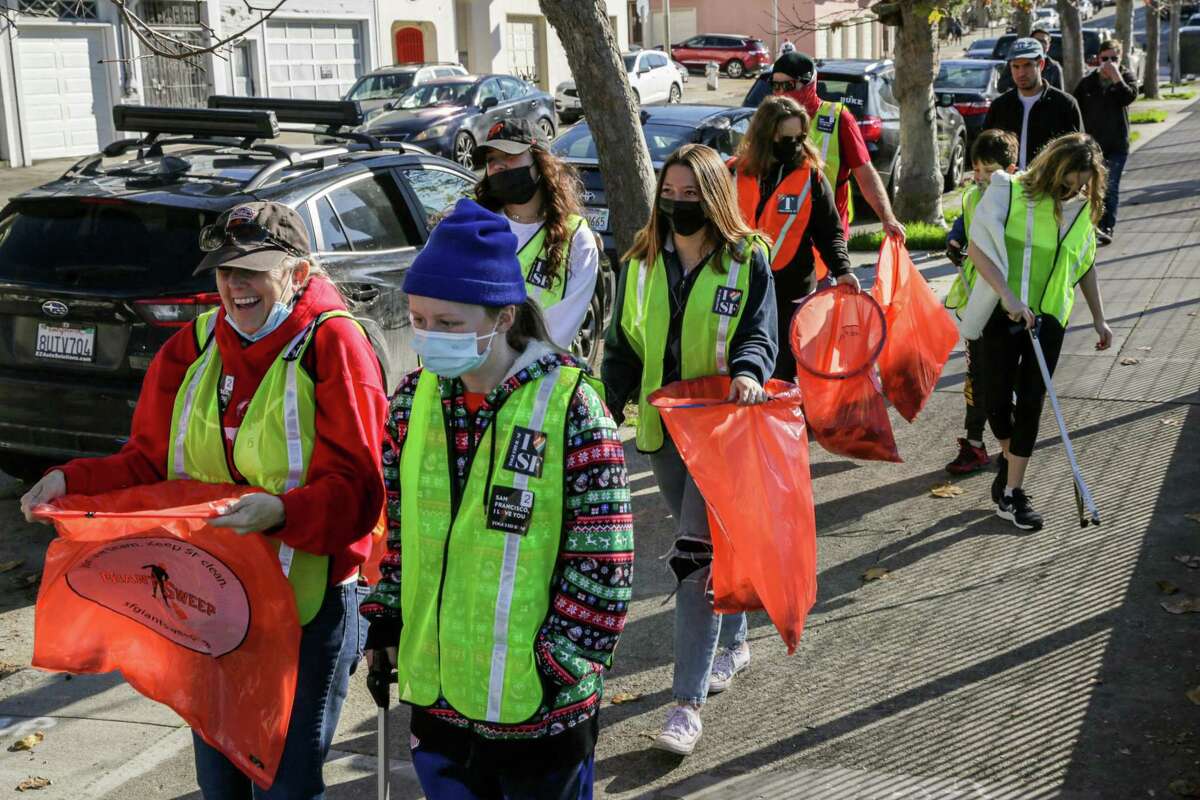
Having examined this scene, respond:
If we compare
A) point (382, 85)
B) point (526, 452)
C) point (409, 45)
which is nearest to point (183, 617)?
point (526, 452)

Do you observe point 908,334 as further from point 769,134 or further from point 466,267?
point 466,267

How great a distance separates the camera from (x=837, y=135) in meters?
7.04

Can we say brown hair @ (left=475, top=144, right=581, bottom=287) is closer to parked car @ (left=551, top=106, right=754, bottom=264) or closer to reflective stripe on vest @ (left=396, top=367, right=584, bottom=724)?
reflective stripe on vest @ (left=396, top=367, right=584, bottom=724)

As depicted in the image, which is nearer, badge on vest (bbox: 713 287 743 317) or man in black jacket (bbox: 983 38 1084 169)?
badge on vest (bbox: 713 287 743 317)

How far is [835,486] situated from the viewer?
23.5 feet

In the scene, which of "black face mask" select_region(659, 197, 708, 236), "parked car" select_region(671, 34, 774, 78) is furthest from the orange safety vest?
"parked car" select_region(671, 34, 774, 78)

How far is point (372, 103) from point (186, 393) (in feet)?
85.1

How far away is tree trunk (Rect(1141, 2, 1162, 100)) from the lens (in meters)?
31.5

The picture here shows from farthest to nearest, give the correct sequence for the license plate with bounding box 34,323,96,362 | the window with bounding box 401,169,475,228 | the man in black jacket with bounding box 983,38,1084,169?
the man in black jacket with bounding box 983,38,1084,169 < the window with bounding box 401,169,475,228 < the license plate with bounding box 34,323,96,362

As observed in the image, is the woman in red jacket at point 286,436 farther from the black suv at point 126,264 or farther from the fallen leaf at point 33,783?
the black suv at point 126,264

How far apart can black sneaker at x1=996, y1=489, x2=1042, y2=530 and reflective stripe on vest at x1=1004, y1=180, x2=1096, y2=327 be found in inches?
33.2

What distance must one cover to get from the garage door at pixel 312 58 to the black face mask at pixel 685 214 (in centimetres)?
3185

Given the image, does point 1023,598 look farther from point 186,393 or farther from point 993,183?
point 186,393

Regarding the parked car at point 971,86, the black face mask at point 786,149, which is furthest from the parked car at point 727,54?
the black face mask at point 786,149
